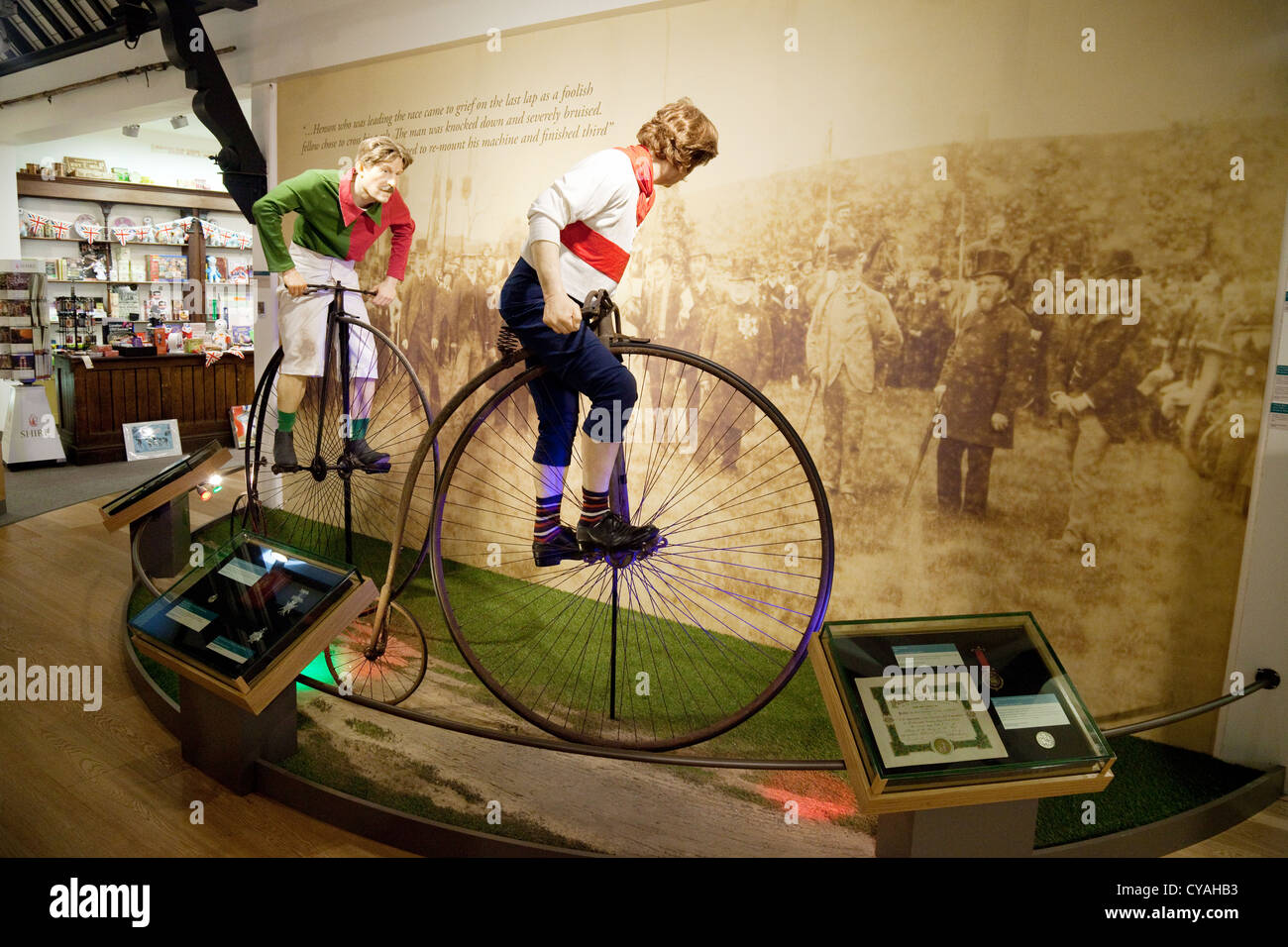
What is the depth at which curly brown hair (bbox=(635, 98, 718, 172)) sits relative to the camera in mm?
2402

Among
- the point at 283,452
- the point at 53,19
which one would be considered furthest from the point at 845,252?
the point at 53,19

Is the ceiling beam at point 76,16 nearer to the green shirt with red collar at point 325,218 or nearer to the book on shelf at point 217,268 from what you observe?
the book on shelf at point 217,268

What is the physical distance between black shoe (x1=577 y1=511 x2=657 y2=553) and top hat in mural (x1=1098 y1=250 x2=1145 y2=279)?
5.34 ft

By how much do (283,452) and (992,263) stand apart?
8.72 feet

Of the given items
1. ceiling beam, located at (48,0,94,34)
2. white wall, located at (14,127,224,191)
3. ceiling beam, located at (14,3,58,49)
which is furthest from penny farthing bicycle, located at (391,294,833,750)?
white wall, located at (14,127,224,191)

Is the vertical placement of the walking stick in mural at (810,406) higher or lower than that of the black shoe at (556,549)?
higher

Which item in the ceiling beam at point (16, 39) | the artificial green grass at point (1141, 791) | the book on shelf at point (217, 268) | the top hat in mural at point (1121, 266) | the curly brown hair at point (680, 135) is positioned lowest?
the artificial green grass at point (1141, 791)

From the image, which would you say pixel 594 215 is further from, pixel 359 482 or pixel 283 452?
pixel 359 482

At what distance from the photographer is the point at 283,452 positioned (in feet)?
11.2

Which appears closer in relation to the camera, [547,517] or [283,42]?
[547,517]

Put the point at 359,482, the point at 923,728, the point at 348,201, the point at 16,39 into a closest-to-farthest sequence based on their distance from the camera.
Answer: the point at 923,728 < the point at 348,201 < the point at 359,482 < the point at 16,39

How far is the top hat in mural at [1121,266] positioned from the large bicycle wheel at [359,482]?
263 centimetres

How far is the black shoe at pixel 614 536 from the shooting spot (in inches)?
96.4

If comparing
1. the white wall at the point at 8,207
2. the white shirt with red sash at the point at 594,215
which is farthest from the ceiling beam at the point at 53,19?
the white shirt with red sash at the point at 594,215
